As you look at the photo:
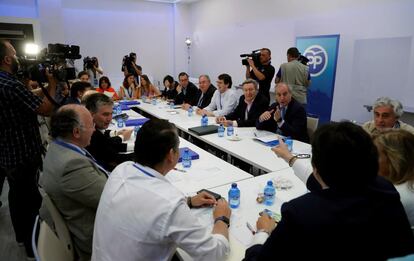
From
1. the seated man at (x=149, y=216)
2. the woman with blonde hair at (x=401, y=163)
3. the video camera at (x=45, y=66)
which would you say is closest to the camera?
the seated man at (x=149, y=216)

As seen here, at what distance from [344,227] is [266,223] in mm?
604

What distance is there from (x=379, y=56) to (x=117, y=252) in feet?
15.3

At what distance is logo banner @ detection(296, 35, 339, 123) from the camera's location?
4.96 metres

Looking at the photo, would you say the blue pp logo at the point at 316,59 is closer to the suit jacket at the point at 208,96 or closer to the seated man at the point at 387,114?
the suit jacket at the point at 208,96

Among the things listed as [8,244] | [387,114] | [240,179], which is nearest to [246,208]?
[240,179]

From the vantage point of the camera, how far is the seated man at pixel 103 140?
2182mm

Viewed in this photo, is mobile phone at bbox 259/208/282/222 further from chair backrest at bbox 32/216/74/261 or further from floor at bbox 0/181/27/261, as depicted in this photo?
floor at bbox 0/181/27/261

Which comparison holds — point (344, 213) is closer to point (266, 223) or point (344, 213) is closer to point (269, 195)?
point (266, 223)

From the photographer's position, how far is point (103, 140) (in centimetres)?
220

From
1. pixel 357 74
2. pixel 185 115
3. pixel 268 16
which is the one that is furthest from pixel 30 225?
pixel 268 16

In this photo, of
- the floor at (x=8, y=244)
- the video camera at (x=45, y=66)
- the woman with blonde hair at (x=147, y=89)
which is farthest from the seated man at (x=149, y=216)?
the woman with blonde hair at (x=147, y=89)

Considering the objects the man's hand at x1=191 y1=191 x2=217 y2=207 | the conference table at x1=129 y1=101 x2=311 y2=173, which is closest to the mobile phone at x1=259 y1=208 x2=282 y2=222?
the man's hand at x1=191 y1=191 x2=217 y2=207

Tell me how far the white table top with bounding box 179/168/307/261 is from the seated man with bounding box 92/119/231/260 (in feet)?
0.47

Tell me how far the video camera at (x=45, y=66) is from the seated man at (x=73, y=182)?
3.66ft
